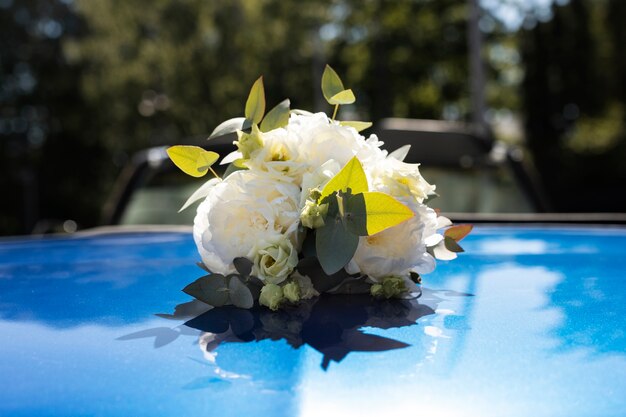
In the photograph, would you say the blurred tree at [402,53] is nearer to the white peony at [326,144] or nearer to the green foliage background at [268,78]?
the green foliage background at [268,78]

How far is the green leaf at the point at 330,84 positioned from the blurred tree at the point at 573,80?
2622 cm

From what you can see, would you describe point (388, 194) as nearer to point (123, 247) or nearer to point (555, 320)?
point (555, 320)

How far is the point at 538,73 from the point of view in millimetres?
28719

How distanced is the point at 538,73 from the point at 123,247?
27966mm

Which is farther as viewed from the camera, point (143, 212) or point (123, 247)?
point (143, 212)

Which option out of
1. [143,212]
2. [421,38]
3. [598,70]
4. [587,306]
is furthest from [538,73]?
[587,306]

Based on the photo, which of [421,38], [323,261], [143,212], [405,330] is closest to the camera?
[405,330]

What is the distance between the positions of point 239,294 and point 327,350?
0.35 metres

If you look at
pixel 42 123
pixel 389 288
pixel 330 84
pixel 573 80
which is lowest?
pixel 389 288

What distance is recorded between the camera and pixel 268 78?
76.4 ft

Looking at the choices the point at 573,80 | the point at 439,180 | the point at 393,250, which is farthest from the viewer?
the point at 573,80

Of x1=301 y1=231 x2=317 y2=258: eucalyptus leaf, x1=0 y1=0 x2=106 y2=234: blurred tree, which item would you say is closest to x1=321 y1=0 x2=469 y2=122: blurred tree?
x1=0 y1=0 x2=106 y2=234: blurred tree

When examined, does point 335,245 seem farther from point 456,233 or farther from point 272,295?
point 456,233

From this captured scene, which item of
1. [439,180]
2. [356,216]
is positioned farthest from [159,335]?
[439,180]
